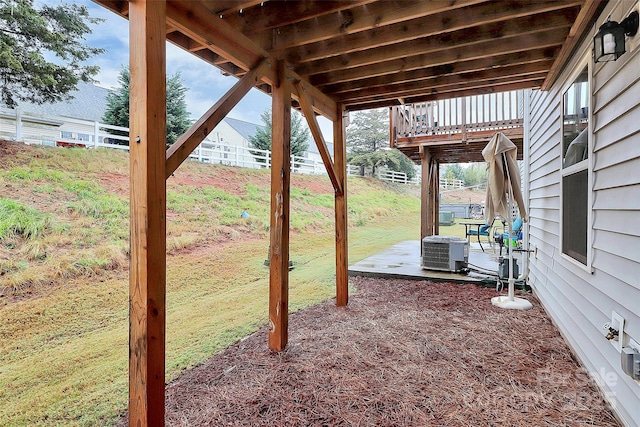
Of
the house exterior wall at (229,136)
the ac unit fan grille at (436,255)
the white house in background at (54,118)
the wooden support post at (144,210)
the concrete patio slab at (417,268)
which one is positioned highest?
the house exterior wall at (229,136)

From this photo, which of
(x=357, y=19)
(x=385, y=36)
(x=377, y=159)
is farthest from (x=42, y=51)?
(x=377, y=159)

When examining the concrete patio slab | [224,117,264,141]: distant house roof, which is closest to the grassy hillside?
the concrete patio slab

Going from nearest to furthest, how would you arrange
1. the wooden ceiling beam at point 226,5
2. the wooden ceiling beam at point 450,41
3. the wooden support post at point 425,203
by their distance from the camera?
the wooden ceiling beam at point 226,5 < the wooden ceiling beam at point 450,41 < the wooden support post at point 425,203

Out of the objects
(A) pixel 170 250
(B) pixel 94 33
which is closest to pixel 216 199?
(A) pixel 170 250

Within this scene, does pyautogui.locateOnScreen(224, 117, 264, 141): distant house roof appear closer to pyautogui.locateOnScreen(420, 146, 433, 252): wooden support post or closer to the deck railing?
the deck railing

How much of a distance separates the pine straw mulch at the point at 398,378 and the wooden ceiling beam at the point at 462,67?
2.59m

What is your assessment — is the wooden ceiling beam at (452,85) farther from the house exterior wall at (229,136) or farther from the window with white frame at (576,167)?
the house exterior wall at (229,136)

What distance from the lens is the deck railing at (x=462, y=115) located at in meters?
6.26

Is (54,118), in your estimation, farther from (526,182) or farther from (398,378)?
(526,182)

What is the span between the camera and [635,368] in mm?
1661

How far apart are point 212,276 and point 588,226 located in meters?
5.52

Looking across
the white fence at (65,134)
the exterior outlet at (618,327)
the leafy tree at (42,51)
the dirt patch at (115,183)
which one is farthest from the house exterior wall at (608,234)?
the leafy tree at (42,51)

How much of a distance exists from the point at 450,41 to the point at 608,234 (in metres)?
1.85

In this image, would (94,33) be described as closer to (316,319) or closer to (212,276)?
(212,276)
